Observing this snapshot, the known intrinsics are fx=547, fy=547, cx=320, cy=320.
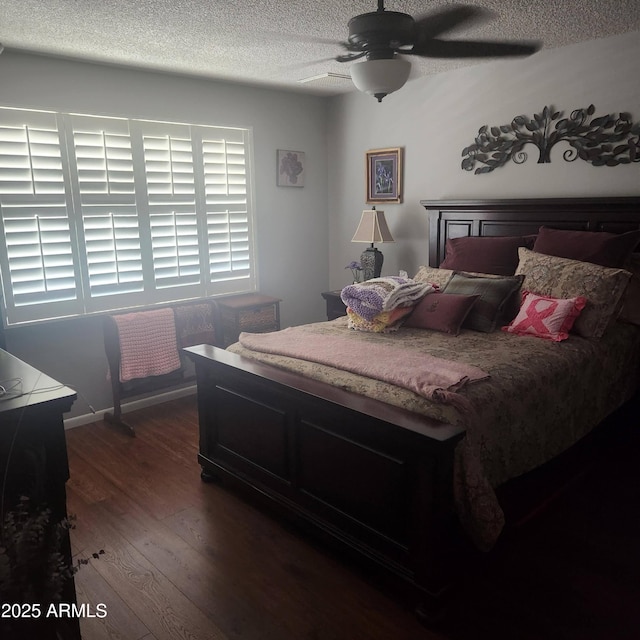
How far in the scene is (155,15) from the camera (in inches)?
105

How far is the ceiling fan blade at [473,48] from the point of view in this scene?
3.21 meters

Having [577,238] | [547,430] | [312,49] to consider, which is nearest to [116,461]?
[547,430]

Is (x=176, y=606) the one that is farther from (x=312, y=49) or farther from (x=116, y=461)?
(x=312, y=49)

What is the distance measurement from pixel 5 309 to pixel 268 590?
2396 millimetres

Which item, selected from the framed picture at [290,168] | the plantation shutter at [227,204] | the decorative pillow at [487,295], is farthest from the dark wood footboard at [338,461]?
the framed picture at [290,168]

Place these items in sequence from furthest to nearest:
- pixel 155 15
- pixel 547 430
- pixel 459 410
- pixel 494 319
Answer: pixel 494 319
pixel 155 15
pixel 547 430
pixel 459 410

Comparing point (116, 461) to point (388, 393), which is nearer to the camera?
point (388, 393)

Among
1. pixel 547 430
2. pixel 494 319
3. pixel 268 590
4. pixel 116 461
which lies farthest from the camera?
pixel 116 461

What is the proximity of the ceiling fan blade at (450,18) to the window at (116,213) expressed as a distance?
191 cm

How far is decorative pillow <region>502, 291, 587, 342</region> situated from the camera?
9.16 feet

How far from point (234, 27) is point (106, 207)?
150 centimetres

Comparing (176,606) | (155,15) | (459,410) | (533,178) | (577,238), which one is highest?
(155,15)

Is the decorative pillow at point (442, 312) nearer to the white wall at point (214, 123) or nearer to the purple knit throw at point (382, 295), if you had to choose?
the purple knit throw at point (382, 295)

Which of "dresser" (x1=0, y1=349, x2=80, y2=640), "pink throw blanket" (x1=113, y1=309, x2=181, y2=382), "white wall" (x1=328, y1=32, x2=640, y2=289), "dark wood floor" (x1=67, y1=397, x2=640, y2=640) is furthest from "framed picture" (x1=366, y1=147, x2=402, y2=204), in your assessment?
"dresser" (x1=0, y1=349, x2=80, y2=640)
